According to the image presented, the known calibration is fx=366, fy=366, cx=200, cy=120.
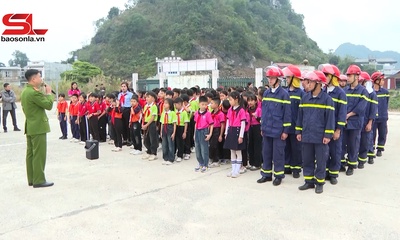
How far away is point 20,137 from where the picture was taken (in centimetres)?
1068

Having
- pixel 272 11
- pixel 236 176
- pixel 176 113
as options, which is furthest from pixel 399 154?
pixel 272 11

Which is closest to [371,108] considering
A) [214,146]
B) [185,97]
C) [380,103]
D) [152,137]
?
[380,103]

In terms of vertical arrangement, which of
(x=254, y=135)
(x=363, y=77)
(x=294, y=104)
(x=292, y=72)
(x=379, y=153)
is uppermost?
(x=292, y=72)

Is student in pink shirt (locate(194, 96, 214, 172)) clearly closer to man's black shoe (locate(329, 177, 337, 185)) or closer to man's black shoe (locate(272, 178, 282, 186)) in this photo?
man's black shoe (locate(272, 178, 282, 186))

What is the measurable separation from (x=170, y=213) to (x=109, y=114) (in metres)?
5.58

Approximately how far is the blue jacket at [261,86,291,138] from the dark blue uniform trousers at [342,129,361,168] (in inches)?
56.1

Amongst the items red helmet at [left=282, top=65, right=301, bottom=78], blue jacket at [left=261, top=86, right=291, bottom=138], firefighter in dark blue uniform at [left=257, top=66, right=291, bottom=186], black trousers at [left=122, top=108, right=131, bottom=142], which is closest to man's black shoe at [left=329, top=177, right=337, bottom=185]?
firefighter in dark blue uniform at [left=257, top=66, right=291, bottom=186]

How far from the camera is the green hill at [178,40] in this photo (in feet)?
165

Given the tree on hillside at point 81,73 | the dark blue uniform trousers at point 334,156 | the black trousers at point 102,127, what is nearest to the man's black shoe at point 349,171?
the dark blue uniform trousers at point 334,156

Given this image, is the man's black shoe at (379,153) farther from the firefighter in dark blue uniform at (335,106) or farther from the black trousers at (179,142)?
the black trousers at (179,142)

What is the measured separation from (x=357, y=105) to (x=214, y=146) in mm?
2573

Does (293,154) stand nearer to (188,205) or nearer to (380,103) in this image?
(188,205)

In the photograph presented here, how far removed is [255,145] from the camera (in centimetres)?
650

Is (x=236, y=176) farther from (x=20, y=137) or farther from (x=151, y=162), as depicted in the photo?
(x=20, y=137)
